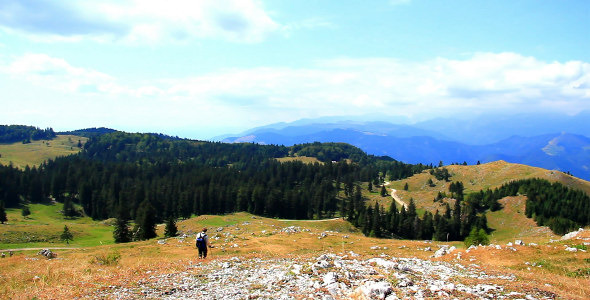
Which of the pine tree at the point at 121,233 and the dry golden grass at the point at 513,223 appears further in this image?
the dry golden grass at the point at 513,223

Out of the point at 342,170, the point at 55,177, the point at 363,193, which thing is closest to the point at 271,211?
the point at 363,193

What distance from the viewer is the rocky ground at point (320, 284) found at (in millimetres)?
14344

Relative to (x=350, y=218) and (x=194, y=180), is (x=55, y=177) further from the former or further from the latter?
(x=350, y=218)

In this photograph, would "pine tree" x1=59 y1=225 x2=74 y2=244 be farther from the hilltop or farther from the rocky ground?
the rocky ground

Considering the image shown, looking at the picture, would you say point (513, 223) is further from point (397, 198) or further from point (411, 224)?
point (397, 198)

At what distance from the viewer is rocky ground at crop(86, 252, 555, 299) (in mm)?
14344

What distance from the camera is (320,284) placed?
54.2 feet

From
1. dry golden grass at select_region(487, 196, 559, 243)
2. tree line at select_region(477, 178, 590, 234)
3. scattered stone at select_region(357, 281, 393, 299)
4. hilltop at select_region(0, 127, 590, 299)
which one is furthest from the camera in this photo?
tree line at select_region(477, 178, 590, 234)

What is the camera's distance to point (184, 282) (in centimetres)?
1872

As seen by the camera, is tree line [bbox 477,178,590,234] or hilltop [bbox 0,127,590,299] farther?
tree line [bbox 477,178,590,234]

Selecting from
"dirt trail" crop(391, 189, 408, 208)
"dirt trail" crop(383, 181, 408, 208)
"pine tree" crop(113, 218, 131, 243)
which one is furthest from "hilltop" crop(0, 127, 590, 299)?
"pine tree" crop(113, 218, 131, 243)

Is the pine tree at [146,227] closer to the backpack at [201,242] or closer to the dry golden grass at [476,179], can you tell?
the backpack at [201,242]

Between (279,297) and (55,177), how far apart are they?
15765 centimetres

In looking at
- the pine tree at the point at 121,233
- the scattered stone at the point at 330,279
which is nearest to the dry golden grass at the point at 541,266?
the scattered stone at the point at 330,279
